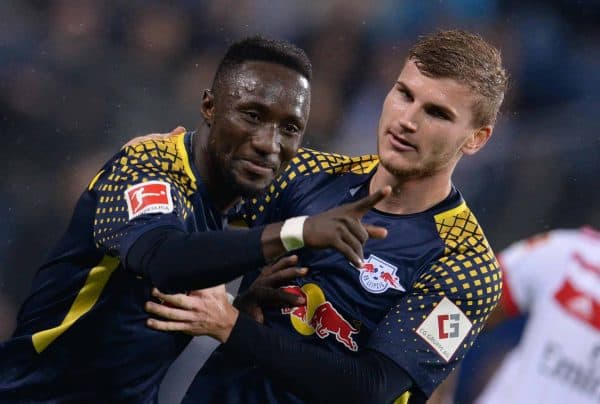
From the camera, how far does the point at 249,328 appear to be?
275cm

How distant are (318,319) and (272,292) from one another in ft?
0.74

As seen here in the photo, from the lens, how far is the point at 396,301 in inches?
118

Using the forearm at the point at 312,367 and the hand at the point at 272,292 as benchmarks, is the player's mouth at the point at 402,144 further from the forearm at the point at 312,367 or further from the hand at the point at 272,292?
the forearm at the point at 312,367

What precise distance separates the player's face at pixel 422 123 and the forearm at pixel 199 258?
772 millimetres

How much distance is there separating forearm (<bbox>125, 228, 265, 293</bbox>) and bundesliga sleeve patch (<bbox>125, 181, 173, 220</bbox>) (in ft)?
0.46

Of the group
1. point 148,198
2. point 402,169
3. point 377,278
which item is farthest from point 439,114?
point 148,198

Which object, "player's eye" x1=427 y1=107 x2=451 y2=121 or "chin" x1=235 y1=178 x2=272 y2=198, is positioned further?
"player's eye" x1=427 y1=107 x2=451 y2=121

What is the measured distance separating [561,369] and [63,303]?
142 cm

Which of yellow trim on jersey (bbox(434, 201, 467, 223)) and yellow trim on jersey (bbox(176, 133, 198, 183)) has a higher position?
yellow trim on jersey (bbox(176, 133, 198, 183))

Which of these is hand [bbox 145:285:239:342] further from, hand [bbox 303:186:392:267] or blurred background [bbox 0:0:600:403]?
blurred background [bbox 0:0:600:403]

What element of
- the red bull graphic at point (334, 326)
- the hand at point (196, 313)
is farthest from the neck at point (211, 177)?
the red bull graphic at point (334, 326)

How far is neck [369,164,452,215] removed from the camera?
3.05 meters

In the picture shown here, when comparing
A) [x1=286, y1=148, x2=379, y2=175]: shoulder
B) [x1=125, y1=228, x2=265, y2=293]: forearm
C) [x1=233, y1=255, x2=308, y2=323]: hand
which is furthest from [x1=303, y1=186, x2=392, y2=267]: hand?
[x1=286, y1=148, x2=379, y2=175]: shoulder

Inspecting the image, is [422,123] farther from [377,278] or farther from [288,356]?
[288,356]
